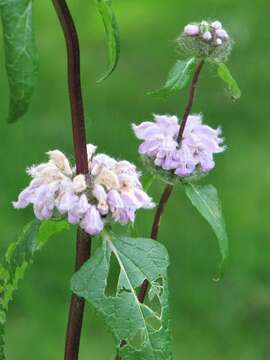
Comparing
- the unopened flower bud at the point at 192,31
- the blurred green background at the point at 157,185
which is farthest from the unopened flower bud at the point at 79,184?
the blurred green background at the point at 157,185

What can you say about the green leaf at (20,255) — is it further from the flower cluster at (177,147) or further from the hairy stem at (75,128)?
the flower cluster at (177,147)

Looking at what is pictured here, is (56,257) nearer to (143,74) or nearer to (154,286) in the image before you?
(143,74)

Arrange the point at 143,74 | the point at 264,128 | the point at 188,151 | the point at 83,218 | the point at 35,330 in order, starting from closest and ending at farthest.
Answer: the point at 83,218 < the point at 188,151 < the point at 35,330 < the point at 264,128 < the point at 143,74

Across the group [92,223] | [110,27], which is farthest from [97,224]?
[110,27]

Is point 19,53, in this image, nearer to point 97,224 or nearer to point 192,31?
point 97,224

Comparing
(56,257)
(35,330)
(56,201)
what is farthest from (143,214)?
(56,201)

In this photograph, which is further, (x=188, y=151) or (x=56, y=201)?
(x=188, y=151)

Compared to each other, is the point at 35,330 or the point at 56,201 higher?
the point at 56,201
